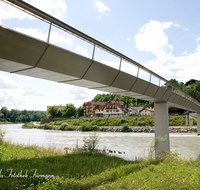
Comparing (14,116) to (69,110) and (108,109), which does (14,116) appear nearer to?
(69,110)

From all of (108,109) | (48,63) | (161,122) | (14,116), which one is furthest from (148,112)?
(14,116)

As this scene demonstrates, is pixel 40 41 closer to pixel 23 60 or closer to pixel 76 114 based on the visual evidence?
pixel 23 60

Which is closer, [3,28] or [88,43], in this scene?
[3,28]

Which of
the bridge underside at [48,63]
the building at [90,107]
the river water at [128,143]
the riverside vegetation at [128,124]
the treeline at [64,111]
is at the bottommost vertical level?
the river water at [128,143]

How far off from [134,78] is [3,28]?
7.43 meters

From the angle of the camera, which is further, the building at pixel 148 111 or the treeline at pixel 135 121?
the building at pixel 148 111

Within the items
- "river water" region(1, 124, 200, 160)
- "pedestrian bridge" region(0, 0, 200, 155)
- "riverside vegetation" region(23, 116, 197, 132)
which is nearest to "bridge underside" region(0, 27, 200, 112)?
"pedestrian bridge" region(0, 0, 200, 155)

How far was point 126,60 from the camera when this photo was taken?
9867mm

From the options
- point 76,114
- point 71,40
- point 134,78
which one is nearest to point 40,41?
point 71,40

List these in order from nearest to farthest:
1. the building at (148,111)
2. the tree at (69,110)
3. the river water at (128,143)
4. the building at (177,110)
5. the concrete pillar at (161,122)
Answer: the concrete pillar at (161,122) < the river water at (128,143) < the building at (177,110) < the building at (148,111) < the tree at (69,110)

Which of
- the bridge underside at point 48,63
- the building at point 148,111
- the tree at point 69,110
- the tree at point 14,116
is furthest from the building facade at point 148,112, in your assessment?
the tree at point 14,116

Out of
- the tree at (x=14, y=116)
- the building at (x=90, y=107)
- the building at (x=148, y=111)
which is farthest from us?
the tree at (x=14, y=116)

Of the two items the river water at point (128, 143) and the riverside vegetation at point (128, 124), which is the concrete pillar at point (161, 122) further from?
the riverside vegetation at point (128, 124)

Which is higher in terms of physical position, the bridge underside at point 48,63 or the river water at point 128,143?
the bridge underside at point 48,63
